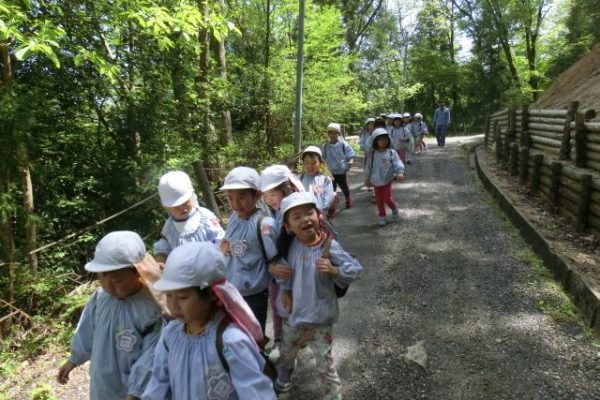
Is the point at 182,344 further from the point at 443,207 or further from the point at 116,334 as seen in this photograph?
the point at 443,207

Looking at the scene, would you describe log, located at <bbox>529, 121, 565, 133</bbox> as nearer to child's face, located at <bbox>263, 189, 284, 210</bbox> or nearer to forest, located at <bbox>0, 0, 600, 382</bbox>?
forest, located at <bbox>0, 0, 600, 382</bbox>

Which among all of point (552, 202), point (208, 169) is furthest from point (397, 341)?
point (208, 169)

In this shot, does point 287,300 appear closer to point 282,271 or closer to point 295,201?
point 282,271

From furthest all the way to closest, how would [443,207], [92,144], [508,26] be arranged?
[508,26] < [443,207] < [92,144]

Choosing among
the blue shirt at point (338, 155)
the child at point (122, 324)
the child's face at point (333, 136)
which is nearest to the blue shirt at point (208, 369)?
the child at point (122, 324)

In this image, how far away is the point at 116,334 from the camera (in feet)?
7.30

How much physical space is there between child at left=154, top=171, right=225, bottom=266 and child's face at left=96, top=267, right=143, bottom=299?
0.74 metres

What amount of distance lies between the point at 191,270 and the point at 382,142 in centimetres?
598

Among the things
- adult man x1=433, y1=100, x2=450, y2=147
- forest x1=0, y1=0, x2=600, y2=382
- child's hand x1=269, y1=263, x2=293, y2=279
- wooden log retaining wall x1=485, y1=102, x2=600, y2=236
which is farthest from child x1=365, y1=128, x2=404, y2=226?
adult man x1=433, y1=100, x2=450, y2=147

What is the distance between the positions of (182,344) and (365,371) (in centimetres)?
223

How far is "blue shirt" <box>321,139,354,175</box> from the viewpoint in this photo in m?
8.12

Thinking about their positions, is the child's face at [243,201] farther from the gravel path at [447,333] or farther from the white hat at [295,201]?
the gravel path at [447,333]

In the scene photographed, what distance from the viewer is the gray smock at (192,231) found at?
3.16 metres

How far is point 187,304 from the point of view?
1.87 m
